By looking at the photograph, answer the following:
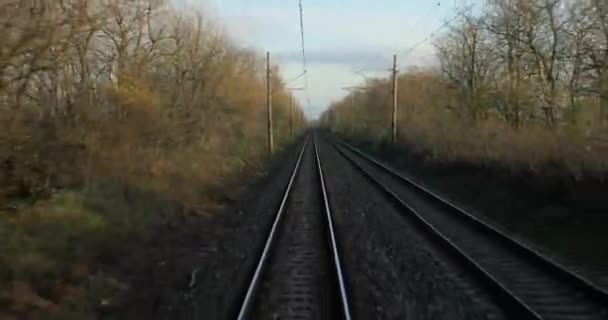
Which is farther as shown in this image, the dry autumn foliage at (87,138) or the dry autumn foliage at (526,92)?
the dry autumn foliage at (526,92)

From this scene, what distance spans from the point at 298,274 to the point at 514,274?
136 inches

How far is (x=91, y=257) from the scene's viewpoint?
12.1m

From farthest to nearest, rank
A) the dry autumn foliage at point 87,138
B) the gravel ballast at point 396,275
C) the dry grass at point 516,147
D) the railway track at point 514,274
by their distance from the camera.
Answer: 1. the dry grass at point 516,147
2. the dry autumn foliage at point 87,138
3. the gravel ballast at point 396,275
4. the railway track at point 514,274

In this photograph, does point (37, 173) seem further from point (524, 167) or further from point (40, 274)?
point (524, 167)

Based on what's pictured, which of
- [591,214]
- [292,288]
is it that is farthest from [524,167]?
[292,288]

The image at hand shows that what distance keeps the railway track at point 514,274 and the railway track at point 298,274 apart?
2168 mm

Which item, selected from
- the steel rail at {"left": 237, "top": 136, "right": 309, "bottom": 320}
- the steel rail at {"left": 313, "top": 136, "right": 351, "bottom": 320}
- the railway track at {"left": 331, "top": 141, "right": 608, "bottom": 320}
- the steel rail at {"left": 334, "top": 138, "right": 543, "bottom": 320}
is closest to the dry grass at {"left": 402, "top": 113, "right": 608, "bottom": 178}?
the railway track at {"left": 331, "top": 141, "right": 608, "bottom": 320}

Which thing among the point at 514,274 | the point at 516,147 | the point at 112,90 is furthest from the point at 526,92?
the point at 514,274

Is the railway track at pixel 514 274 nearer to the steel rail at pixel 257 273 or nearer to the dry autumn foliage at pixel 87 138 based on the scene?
the steel rail at pixel 257 273

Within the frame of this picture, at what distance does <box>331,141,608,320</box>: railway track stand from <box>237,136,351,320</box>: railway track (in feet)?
7.11

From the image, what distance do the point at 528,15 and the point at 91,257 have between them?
27.8 metres

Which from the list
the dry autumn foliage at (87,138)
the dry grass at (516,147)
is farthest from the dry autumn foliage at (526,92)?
the dry autumn foliage at (87,138)

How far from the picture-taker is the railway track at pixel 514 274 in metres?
8.78

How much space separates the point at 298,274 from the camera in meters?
11.2
